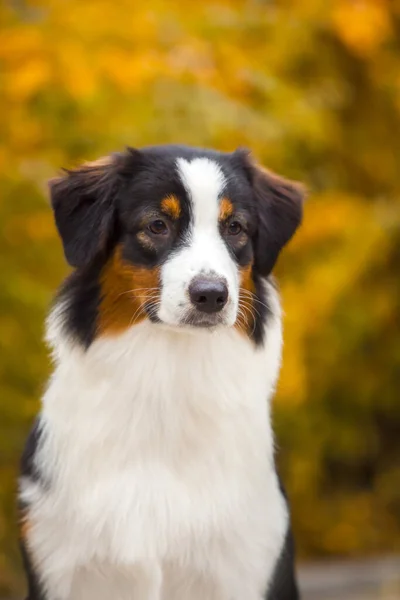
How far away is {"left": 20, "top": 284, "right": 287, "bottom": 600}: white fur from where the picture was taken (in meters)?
3.63

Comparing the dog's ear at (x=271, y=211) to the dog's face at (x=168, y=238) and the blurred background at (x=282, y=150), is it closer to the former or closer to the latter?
the dog's face at (x=168, y=238)

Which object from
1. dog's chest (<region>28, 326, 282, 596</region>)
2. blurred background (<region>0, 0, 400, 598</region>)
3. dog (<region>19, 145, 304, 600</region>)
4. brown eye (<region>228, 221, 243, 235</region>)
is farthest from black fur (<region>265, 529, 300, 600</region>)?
blurred background (<region>0, 0, 400, 598</region>)

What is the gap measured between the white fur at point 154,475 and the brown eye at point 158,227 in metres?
0.34

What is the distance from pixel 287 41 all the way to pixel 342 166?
1.56m

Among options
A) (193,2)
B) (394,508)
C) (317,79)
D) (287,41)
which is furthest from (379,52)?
(394,508)

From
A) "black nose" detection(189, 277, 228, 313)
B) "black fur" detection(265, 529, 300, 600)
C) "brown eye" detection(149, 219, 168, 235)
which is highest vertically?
"brown eye" detection(149, 219, 168, 235)

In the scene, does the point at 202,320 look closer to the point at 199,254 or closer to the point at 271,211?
the point at 199,254

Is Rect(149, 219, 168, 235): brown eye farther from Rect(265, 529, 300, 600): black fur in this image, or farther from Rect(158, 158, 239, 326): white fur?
Rect(265, 529, 300, 600): black fur

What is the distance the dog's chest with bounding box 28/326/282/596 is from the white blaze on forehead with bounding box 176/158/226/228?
0.47 meters

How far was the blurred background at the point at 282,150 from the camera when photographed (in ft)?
18.6

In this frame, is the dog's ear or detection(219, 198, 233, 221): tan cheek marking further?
the dog's ear

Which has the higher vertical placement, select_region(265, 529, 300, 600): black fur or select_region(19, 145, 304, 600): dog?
select_region(19, 145, 304, 600): dog

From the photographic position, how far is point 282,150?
668cm

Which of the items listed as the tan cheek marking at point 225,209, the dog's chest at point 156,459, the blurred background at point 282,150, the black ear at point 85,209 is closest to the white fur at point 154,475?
the dog's chest at point 156,459
